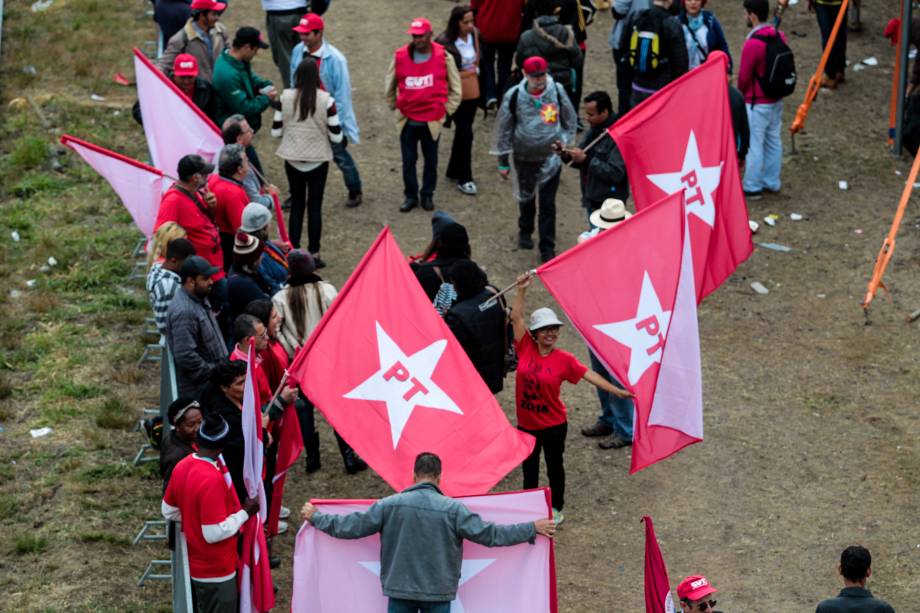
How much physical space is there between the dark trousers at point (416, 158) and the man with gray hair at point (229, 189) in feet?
10.0

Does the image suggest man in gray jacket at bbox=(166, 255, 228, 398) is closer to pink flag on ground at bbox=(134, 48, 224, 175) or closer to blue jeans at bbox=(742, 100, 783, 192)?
pink flag on ground at bbox=(134, 48, 224, 175)

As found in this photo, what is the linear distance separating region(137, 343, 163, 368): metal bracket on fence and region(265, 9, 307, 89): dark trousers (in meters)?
4.51

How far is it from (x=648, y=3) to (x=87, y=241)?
261 inches

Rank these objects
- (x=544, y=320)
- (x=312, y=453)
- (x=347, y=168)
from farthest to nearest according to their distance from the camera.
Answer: (x=347, y=168) → (x=312, y=453) → (x=544, y=320)

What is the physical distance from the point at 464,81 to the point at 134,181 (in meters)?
4.28

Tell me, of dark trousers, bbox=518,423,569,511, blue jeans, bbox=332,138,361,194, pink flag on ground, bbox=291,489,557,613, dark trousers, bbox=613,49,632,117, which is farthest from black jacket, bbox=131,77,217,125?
pink flag on ground, bbox=291,489,557,613

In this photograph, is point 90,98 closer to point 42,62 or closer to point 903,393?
point 42,62

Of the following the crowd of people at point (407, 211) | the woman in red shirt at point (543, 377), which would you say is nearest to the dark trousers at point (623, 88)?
the crowd of people at point (407, 211)

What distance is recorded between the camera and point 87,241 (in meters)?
15.1

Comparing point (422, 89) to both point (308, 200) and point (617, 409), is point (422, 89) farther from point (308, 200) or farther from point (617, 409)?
point (617, 409)

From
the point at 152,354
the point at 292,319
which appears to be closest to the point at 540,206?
the point at 152,354

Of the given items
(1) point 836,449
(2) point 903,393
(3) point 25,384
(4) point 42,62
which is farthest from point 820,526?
(4) point 42,62

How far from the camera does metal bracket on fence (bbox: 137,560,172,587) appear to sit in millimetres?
10086

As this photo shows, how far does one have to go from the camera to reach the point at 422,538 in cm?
805
